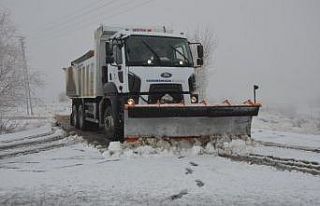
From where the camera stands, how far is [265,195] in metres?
6.77

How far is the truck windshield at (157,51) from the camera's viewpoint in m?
12.1

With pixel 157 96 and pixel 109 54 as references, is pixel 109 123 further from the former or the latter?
pixel 109 54

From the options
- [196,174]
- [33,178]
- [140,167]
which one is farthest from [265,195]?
[33,178]

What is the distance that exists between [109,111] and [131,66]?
65.4 inches

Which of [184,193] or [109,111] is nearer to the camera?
[184,193]

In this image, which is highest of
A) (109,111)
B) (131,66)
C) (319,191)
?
(131,66)

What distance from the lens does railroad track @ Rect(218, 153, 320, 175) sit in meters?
8.95

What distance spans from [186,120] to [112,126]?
215 centimetres

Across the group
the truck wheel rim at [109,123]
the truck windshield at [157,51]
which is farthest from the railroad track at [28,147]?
the truck windshield at [157,51]

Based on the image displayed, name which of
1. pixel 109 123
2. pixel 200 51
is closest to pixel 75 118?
pixel 109 123

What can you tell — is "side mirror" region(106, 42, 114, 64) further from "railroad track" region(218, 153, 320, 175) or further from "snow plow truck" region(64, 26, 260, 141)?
"railroad track" region(218, 153, 320, 175)

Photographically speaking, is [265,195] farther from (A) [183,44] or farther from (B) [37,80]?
(B) [37,80]

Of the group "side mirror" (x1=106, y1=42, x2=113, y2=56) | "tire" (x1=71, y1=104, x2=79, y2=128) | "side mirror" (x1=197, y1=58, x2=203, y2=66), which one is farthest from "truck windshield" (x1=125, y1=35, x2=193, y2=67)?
"tire" (x1=71, y1=104, x2=79, y2=128)

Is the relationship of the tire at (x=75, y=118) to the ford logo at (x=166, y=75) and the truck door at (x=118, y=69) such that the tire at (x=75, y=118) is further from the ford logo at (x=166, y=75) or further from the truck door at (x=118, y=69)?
the ford logo at (x=166, y=75)
